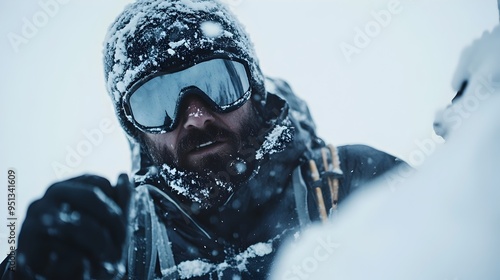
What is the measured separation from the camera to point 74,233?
5.85ft

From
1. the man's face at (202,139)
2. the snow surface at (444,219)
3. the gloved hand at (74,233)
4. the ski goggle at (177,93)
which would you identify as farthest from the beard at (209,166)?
the snow surface at (444,219)

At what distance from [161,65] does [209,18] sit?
466 millimetres

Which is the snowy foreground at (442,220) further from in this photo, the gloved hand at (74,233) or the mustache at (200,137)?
the gloved hand at (74,233)

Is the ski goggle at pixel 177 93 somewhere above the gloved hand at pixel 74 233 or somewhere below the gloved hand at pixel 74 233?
above

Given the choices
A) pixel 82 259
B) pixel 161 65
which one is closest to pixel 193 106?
pixel 161 65

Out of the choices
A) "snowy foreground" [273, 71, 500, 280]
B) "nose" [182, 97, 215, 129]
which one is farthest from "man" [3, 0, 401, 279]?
"snowy foreground" [273, 71, 500, 280]

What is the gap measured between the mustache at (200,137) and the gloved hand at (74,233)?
0.52 m

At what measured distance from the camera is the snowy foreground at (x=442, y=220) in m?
1.63

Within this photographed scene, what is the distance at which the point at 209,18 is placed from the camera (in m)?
2.41

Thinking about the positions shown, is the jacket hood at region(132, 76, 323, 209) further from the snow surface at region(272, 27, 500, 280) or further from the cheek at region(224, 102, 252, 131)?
the snow surface at region(272, 27, 500, 280)

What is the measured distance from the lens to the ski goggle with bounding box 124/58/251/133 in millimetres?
2246

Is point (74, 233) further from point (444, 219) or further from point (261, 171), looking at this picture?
point (444, 219)

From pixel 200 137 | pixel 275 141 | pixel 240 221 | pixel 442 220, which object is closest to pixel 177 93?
pixel 200 137

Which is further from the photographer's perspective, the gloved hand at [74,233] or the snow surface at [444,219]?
the gloved hand at [74,233]
